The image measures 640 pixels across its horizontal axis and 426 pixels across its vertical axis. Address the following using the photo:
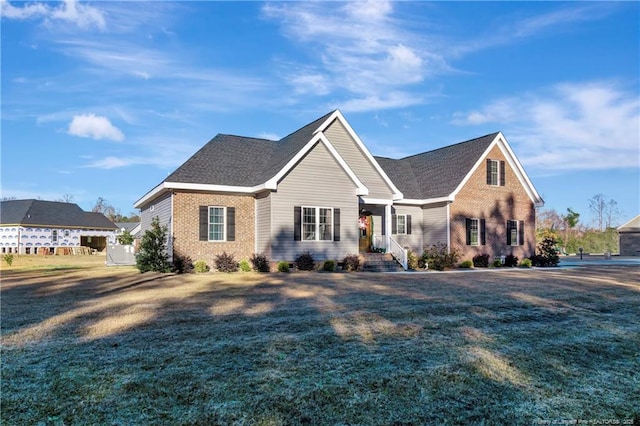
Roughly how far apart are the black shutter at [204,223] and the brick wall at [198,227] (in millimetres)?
148

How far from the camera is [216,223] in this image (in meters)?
19.6

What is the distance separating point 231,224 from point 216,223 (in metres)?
0.65

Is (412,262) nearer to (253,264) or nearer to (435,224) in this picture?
(435,224)

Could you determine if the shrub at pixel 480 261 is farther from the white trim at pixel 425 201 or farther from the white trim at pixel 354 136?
the white trim at pixel 354 136

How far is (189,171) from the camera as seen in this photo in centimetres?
1934

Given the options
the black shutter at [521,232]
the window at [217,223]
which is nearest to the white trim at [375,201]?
the window at [217,223]

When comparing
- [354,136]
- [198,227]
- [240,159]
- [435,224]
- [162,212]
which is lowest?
[198,227]

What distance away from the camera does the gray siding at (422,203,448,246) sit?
2470cm

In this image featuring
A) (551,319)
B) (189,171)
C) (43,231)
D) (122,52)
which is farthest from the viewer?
(43,231)

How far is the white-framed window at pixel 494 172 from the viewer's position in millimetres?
26156

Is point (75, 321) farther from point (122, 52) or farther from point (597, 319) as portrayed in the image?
point (122, 52)

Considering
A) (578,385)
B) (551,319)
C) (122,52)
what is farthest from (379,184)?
(578,385)

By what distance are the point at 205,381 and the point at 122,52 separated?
1647 centimetres

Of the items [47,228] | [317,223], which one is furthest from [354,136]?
[47,228]
